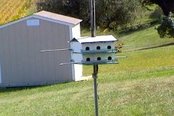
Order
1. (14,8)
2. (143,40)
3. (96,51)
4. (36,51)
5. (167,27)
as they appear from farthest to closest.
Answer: (14,8), (143,40), (167,27), (36,51), (96,51)

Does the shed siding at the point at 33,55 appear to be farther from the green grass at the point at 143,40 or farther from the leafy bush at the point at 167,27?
the green grass at the point at 143,40

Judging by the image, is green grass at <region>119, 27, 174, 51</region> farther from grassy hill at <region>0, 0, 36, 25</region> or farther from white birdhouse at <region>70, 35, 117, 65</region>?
white birdhouse at <region>70, 35, 117, 65</region>

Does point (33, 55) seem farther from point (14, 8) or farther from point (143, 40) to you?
point (14, 8)

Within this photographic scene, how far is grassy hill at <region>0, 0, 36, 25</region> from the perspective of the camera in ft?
174

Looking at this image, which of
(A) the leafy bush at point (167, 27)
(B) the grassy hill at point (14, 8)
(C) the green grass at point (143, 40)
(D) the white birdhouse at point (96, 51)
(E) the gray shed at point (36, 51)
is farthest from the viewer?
(B) the grassy hill at point (14, 8)

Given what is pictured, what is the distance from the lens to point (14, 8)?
185 feet

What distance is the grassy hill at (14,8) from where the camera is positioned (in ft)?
174

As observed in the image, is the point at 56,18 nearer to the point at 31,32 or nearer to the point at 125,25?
the point at 31,32

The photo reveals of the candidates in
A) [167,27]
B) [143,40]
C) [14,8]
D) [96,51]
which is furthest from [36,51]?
[14,8]

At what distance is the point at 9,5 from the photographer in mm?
58250

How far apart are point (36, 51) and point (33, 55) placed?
0.66ft

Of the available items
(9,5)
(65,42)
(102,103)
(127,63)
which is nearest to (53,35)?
(65,42)

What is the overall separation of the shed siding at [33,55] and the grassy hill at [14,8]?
29.8 m

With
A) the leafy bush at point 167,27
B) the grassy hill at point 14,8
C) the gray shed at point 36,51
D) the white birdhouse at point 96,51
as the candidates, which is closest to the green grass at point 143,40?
the leafy bush at point 167,27
